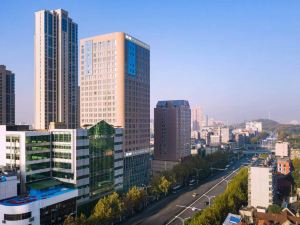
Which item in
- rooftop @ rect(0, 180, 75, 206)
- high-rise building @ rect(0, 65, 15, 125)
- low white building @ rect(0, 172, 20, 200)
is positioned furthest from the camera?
high-rise building @ rect(0, 65, 15, 125)

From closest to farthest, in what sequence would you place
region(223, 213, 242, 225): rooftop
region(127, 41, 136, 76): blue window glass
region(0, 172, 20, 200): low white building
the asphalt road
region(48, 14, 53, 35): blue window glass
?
region(0, 172, 20, 200): low white building, region(223, 213, 242, 225): rooftop, the asphalt road, region(127, 41, 136, 76): blue window glass, region(48, 14, 53, 35): blue window glass

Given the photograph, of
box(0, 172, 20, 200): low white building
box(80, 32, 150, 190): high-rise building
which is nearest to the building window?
box(0, 172, 20, 200): low white building

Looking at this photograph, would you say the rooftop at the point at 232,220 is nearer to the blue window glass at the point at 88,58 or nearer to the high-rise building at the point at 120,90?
the high-rise building at the point at 120,90

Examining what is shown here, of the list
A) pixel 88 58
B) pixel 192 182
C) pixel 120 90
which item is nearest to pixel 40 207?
pixel 120 90

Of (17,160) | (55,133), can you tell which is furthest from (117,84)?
(17,160)

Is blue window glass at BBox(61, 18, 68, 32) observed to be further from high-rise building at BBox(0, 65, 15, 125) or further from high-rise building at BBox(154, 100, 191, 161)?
high-rise building at BBox(154, 100, 191, 161)

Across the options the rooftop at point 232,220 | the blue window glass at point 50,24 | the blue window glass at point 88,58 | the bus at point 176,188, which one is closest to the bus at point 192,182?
the bus at point 176,188

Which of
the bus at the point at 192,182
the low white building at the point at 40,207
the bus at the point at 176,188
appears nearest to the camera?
the low white building at the point at 40,207
